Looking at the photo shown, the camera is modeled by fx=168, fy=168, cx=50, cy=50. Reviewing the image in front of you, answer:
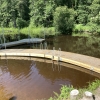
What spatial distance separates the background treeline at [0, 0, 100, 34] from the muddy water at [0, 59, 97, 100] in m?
17.2

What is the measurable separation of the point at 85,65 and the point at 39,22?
85.1ft

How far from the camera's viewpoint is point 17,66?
17.5 metres

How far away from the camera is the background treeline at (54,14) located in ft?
108

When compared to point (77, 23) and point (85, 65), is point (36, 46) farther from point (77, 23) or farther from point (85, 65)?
point (77, 23)

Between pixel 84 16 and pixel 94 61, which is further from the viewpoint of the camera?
pixel 84 16

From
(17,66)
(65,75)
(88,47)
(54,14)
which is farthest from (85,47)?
(54,14)

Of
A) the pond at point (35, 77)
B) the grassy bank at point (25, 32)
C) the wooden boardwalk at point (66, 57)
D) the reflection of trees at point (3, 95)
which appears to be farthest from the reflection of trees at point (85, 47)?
the reflection of trees at point (3, 95)

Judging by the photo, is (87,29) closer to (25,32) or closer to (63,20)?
(63,20)

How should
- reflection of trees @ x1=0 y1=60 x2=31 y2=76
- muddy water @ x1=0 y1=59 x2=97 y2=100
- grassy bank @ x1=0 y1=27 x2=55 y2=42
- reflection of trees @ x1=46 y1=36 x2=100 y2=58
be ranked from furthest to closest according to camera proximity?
grassy bank @ x1=0 y1=27 x2=55 y2=42 → reflection of trees @ x1=46 y1=36 x2=100 y2=58 → reflection of trees @ x1=0 y1=60 x2=31 y2=76 → muddy water @ x1=0 y1=59 x2=97 y2=100

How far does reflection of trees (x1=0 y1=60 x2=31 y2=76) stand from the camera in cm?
1606

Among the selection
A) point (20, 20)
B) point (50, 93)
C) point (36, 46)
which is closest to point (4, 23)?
point (20, 20)

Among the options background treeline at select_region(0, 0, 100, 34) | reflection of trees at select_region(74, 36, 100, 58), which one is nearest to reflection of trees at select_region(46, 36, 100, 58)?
reflection of trees at select_region(74, 36, 100, 58)

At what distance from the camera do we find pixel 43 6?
126 feet

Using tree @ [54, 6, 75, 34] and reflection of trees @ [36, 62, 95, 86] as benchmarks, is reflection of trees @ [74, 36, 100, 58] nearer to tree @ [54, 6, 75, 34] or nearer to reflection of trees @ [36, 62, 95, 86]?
reflection of trees @ [36, 62, 95, 86]
